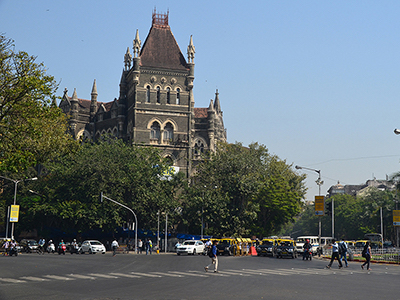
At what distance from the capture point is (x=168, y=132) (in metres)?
72.7

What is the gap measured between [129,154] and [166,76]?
19473mm

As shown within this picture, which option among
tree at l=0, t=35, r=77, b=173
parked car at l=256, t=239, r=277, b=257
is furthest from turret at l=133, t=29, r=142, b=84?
tree at l=0, t=35, r=77, b=173

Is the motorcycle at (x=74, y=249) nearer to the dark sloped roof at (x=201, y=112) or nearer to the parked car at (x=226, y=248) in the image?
the parked car at (x=226, y=248)

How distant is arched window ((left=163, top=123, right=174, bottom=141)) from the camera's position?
7238 centimetres

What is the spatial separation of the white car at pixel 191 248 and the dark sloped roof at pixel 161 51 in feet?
114

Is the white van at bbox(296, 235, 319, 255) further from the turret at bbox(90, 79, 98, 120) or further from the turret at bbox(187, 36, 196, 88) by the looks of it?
the turret at bbox(90, 79, 98, 120)

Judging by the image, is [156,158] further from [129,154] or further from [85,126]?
[85,126]

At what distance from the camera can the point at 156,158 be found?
59.5 meters

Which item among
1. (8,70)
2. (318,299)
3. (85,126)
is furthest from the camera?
(85,126)

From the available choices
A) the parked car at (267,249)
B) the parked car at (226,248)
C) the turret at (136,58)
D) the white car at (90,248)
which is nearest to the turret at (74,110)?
the turret at (136,58)

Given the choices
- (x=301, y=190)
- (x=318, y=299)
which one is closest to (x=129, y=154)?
(x=301, y=190)

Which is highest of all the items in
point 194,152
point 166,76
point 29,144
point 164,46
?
point 164,46

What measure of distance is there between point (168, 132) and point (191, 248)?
30370mm

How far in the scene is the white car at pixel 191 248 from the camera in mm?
44438
